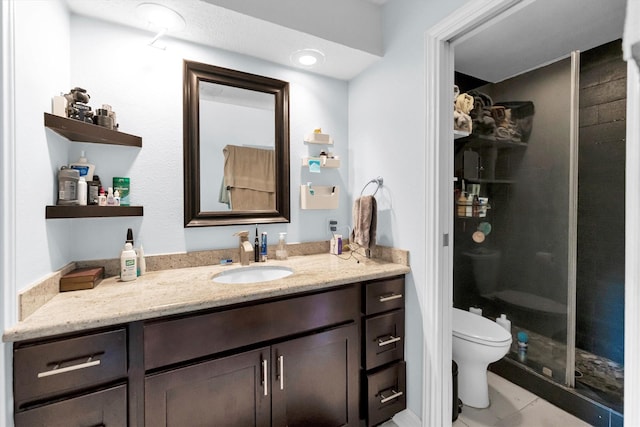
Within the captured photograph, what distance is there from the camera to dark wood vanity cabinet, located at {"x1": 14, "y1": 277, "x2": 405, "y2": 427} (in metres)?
0.84

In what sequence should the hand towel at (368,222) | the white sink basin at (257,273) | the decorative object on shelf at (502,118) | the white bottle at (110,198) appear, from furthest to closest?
1. the decorative object on shelf at (502,118)
2. the hand towel at (368,222)
3. the white sink basin at (257,273)
4. the white bottle at (110,198)

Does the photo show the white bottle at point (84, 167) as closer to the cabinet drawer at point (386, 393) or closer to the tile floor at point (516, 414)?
the cabinet drawer at point (386, 393)

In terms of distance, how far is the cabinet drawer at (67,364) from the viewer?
792 millimetres

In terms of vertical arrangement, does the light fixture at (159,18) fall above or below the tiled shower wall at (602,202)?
above

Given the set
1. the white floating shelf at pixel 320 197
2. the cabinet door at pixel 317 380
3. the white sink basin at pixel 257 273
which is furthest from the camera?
the white floating shelf at pixel 320 197

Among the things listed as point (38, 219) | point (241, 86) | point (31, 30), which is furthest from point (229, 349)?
point (241, 86)

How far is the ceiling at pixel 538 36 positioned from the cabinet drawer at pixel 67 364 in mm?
1937

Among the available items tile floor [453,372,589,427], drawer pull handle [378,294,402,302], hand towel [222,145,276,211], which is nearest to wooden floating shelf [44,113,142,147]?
hand towel [222,145,276,211]

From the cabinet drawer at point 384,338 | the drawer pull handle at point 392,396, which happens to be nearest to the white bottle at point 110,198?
the cabinet drawer at point 384,338

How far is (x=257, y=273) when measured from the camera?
157 centimetres

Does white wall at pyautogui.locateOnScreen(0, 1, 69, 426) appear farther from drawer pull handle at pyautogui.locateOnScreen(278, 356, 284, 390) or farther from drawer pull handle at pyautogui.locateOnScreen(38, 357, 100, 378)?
drawer pull handle at pyautogui.locateOnScreen(278, 356, 284, 390)

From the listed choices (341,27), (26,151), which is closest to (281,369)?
(26,151)

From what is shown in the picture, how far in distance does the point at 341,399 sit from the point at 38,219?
1468 millimetres

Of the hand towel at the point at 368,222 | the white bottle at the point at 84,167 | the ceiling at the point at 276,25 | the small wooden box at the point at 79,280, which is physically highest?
the ceiling at the point at 276,25
